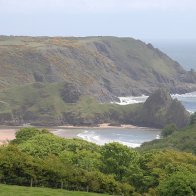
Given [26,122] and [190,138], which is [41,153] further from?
[26,122]

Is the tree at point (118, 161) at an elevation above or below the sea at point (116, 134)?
above

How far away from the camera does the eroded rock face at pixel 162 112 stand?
123000 millimetres

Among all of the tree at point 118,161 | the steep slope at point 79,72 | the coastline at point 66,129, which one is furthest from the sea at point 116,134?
the tree at point 118,161

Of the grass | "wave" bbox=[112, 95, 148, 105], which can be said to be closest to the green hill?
"wave" bbox=[112, 95, 148, 105]

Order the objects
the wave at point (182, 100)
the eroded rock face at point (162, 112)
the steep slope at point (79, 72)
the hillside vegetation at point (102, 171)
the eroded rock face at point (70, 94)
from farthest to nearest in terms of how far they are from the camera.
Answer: the steep slope at point (79, 72) < the wave at point (182, 100) < the eroded rock face at point (70, 94) < the eroded rock face at point (162, 112) < the hillside vegetation at point (102, 171)

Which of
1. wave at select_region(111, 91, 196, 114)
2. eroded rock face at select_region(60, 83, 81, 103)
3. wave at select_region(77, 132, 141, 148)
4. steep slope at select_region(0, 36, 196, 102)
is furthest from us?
steep slope at select_region(0, 36, 196, 102)

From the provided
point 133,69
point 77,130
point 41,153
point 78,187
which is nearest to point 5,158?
point 78,187

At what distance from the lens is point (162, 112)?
4998 inches

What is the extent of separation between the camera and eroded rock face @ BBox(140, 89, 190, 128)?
12300cm

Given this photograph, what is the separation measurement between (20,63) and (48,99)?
35593 millimetres

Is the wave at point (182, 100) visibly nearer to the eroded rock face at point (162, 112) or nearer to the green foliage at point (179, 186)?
the eroded rock face at point (162, 112)

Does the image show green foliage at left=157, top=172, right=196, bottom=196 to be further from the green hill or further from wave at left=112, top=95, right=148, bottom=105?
wave at left=112, top=95, right=148, bottom=105

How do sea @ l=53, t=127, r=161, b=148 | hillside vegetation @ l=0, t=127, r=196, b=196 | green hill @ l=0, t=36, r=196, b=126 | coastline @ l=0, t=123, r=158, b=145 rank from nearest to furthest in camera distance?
hillside vegetation @ l=0, t=127, r=196, b=196
sea @ l=53, t=127, r=161, b=148
coastline @ l=0, t=123, r=158, b=145
green hill @ l=0, t=36, r=196, b=126

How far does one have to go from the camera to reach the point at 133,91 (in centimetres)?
17312
